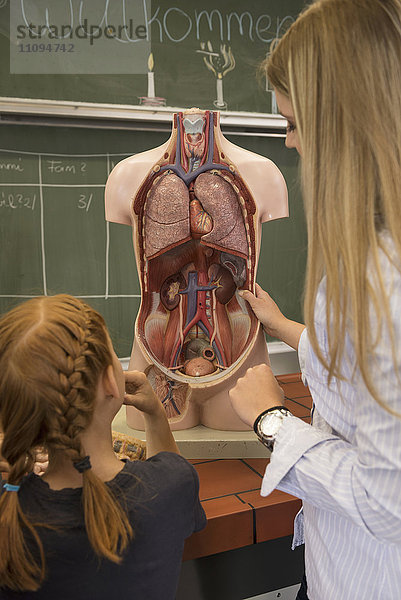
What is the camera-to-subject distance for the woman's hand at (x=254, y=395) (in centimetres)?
83

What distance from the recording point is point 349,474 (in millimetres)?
653

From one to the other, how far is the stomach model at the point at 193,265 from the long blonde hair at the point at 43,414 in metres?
0.71

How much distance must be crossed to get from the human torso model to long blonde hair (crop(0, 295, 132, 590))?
2.33ft

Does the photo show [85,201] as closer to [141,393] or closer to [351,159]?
[141,393]

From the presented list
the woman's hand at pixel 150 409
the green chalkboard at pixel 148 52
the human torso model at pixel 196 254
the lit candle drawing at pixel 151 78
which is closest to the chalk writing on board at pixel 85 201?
the green chalkboard at pixel 148 52

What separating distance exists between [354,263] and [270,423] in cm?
30

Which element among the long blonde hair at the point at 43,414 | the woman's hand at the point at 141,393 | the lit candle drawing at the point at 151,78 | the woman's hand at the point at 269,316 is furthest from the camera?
the lit candle drawing at the point at 151,78

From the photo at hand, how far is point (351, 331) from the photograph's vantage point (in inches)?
24.5

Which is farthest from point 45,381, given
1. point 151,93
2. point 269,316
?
point 151,93

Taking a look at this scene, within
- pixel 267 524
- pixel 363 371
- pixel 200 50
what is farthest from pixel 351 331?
pixel 200 50

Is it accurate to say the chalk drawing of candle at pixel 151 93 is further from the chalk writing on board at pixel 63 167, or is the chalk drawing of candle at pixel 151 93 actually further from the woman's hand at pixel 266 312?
the woman's hand at pixel 266 312

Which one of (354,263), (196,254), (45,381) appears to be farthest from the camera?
(196,254)

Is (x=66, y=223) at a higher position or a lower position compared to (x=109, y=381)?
higher

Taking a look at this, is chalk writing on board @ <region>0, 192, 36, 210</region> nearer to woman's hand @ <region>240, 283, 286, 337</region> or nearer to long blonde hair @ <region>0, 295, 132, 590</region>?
woman's hand @ <region>240, 283, 286, 337</region>
